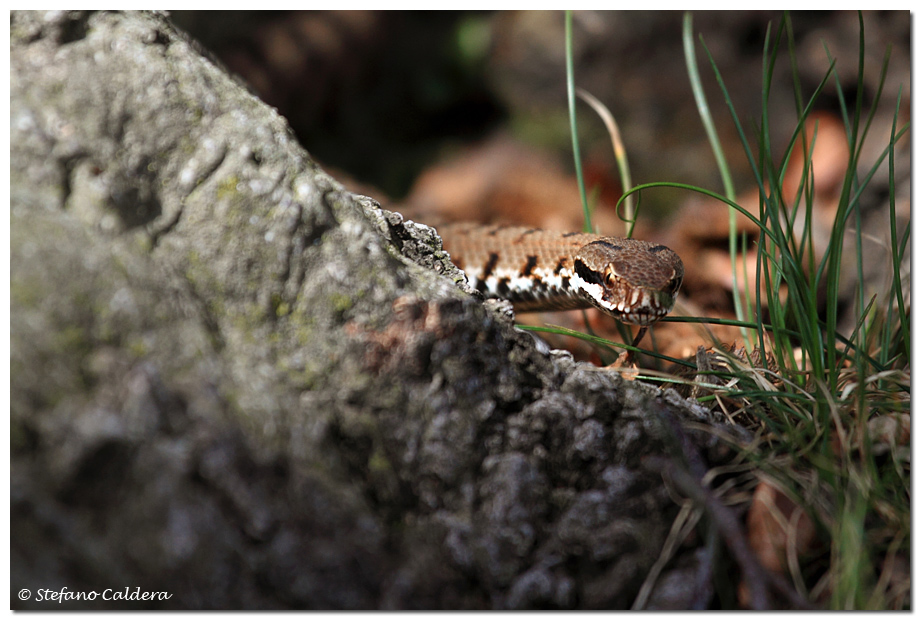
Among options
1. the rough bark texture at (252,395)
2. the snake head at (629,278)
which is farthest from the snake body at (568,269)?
the rough bark texture at (252,395)

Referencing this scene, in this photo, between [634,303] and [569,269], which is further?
[569,269]

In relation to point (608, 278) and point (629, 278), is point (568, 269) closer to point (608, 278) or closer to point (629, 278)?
point (608, 278)

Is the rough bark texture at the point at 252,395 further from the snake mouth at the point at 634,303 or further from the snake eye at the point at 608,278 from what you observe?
the snake eye at the point at 608,278

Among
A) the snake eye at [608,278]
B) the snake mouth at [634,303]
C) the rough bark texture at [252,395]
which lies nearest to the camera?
the rough bark texture at [252,395]

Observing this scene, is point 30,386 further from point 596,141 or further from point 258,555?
point 596,141

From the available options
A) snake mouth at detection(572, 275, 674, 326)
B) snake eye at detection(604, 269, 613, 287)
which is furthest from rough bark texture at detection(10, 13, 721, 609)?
snake eye at detection(604, 269, 613, 287)

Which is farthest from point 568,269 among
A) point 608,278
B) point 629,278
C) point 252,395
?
point 252,395

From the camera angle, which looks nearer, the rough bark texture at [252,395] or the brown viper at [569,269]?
the rough bark texture at [252,395]
